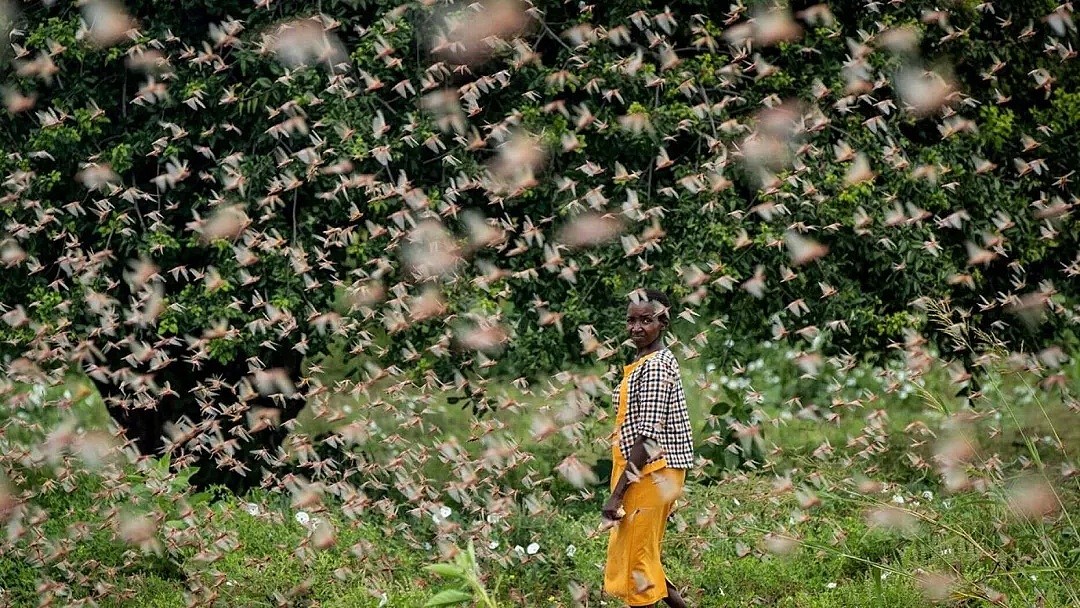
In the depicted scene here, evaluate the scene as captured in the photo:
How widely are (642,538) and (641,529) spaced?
0.13 ft

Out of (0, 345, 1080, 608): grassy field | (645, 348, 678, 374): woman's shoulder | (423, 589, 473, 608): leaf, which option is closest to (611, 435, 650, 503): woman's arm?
(645, 348, 678, 374): woman's shoulder

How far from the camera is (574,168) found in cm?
710

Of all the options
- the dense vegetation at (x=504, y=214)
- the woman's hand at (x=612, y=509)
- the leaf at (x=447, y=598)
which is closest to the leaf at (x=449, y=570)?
the leaf at (x=447, y=598)

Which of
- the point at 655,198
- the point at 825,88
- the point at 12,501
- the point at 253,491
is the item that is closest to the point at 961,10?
the point at 825,88

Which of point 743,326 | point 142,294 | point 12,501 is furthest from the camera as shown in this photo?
point 743,326

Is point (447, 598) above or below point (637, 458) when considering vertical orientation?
above

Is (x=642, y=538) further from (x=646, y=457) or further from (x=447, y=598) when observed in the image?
(x=447, y=598)

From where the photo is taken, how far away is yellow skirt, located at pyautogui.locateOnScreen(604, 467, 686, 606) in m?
5.14

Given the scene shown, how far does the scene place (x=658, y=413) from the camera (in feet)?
16.6

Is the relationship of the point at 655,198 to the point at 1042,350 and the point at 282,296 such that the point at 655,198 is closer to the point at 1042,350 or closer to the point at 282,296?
the point at 282,296

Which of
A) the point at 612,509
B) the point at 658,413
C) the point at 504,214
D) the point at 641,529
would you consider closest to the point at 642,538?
the point at 641,529

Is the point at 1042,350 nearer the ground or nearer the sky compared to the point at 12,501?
nearer the ground

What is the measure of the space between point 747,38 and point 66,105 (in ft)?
11.9

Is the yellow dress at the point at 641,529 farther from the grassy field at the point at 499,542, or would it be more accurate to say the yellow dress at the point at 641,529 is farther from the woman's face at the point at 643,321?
the grassy field at the point at 499,542
